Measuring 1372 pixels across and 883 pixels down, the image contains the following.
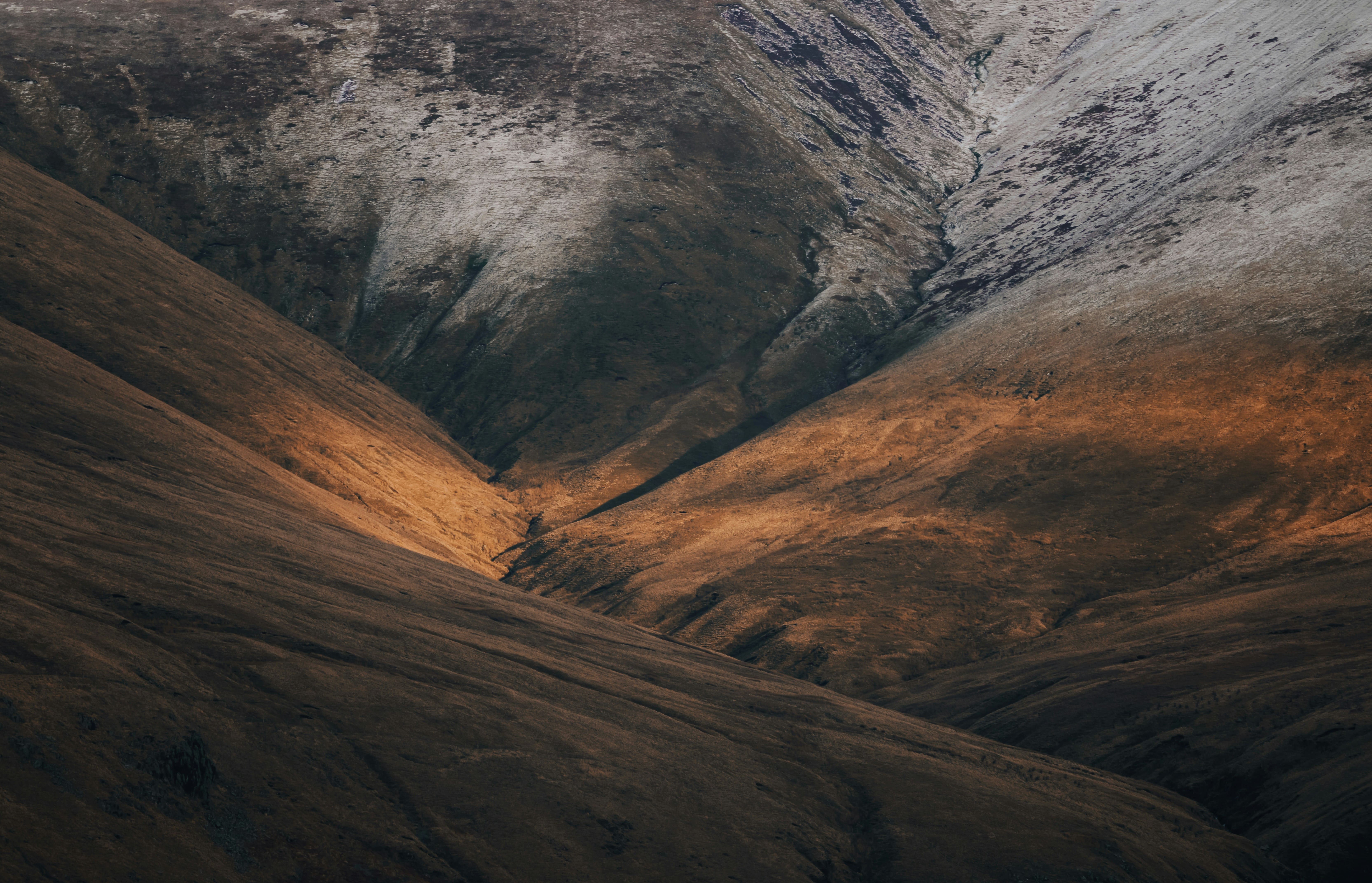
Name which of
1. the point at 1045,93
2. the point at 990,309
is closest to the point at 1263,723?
the point at 990,309

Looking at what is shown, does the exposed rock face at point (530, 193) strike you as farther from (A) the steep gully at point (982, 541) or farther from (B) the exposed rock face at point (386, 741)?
(B) the exposed rock face at point (386, 741)

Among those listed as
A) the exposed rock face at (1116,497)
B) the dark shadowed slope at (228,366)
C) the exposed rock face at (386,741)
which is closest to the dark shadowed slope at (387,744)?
the exposed rock face at (386,741)

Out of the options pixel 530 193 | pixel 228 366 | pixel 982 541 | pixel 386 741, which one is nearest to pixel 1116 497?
pixel 982 541

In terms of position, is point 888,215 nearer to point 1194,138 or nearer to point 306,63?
point 1194,138

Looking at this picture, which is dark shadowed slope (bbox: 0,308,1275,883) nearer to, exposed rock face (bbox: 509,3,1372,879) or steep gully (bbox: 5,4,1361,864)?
exposed rock face (bbox: 509,3,1372,879)

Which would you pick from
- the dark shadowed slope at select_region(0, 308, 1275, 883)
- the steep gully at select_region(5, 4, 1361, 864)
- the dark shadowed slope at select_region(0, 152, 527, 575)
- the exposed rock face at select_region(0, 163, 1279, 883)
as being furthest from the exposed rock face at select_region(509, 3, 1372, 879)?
the dark shadowed slope at select_region(0, 152, 527, 575)

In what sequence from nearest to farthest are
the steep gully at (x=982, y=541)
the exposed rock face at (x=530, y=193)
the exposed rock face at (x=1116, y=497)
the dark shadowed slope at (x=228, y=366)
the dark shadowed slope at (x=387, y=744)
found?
the dark shadowed slope at (x=387, y=744) → the exposed rock face at (x=1116, y=497) → the steep gully at (x=982, y=541) → the dark shadowed slope at (x=228, y=366) → the exposed rock face at (x=530, y=193)

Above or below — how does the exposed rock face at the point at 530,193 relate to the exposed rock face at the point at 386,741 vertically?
above

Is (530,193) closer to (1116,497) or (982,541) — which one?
(982,541)
